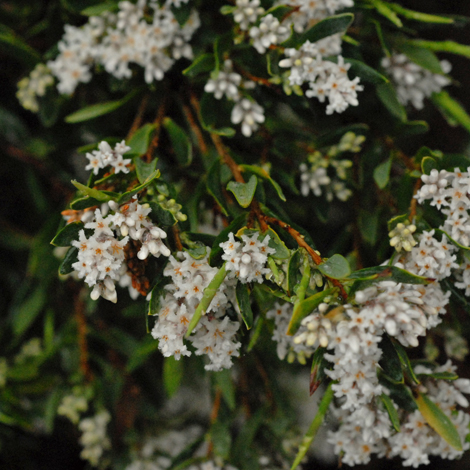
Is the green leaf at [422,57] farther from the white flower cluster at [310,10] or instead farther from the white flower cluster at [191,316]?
the white flower cluster at [191,316]

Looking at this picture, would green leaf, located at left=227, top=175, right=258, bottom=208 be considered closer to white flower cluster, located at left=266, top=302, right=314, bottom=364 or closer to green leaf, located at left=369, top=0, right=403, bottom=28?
white flower cluster, located at left=266, top=302, right=314, bottom=364

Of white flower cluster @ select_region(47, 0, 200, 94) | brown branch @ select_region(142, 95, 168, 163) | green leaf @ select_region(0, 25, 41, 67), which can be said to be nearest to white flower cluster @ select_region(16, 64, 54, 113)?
green leaf @ select_region(0, 25, 41, 67)

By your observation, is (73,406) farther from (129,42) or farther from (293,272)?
(129,42)

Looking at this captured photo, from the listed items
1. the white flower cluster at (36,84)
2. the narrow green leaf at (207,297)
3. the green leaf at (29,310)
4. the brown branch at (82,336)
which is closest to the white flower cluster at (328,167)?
the narrow green leaf at (207,297)

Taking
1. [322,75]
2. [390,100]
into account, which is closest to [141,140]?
[322,75]

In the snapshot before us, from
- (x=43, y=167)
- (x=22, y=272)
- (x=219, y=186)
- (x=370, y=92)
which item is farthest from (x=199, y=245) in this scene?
(x=22, y=272)

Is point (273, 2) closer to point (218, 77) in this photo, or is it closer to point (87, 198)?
point (218, 77)
